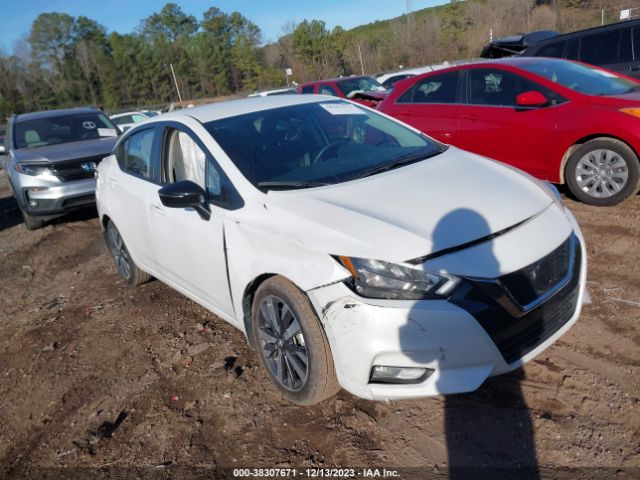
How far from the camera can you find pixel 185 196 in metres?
2.98

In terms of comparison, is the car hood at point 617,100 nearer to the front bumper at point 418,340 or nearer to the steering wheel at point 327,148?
the steering wheel at point 327,148

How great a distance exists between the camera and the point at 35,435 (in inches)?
118

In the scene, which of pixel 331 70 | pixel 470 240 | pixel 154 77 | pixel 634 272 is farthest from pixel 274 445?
pixel 154 77

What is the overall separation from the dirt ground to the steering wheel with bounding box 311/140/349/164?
141cm

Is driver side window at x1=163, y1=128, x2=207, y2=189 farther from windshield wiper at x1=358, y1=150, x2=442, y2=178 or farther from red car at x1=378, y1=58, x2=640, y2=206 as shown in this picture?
red car at x1=378, y1=58, x2=640, y2=206

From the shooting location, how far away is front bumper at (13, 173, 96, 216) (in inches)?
285

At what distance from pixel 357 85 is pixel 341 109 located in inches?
403

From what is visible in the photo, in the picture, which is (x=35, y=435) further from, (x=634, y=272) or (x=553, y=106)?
(x=553, y=106)

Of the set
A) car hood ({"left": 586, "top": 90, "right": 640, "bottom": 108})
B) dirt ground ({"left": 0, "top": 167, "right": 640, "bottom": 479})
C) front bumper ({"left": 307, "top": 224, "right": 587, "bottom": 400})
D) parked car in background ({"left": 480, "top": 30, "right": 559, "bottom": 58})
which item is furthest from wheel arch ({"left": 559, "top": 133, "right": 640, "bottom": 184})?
parked car in background ({"left": 480, "top": 30, "right": 559, "bottom": 58})

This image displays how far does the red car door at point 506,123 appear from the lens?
5.27m

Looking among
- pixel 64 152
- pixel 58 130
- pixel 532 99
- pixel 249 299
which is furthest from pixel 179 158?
pixel 58 130

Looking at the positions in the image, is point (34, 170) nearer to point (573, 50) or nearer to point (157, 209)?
point (157, 209)

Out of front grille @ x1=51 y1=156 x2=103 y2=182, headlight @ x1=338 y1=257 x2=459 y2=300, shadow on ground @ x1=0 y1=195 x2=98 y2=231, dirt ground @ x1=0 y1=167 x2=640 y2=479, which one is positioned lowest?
dirt ground @ x1=0 y1=167 x2=640 y2=479

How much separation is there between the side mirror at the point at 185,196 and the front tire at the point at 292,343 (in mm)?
683
